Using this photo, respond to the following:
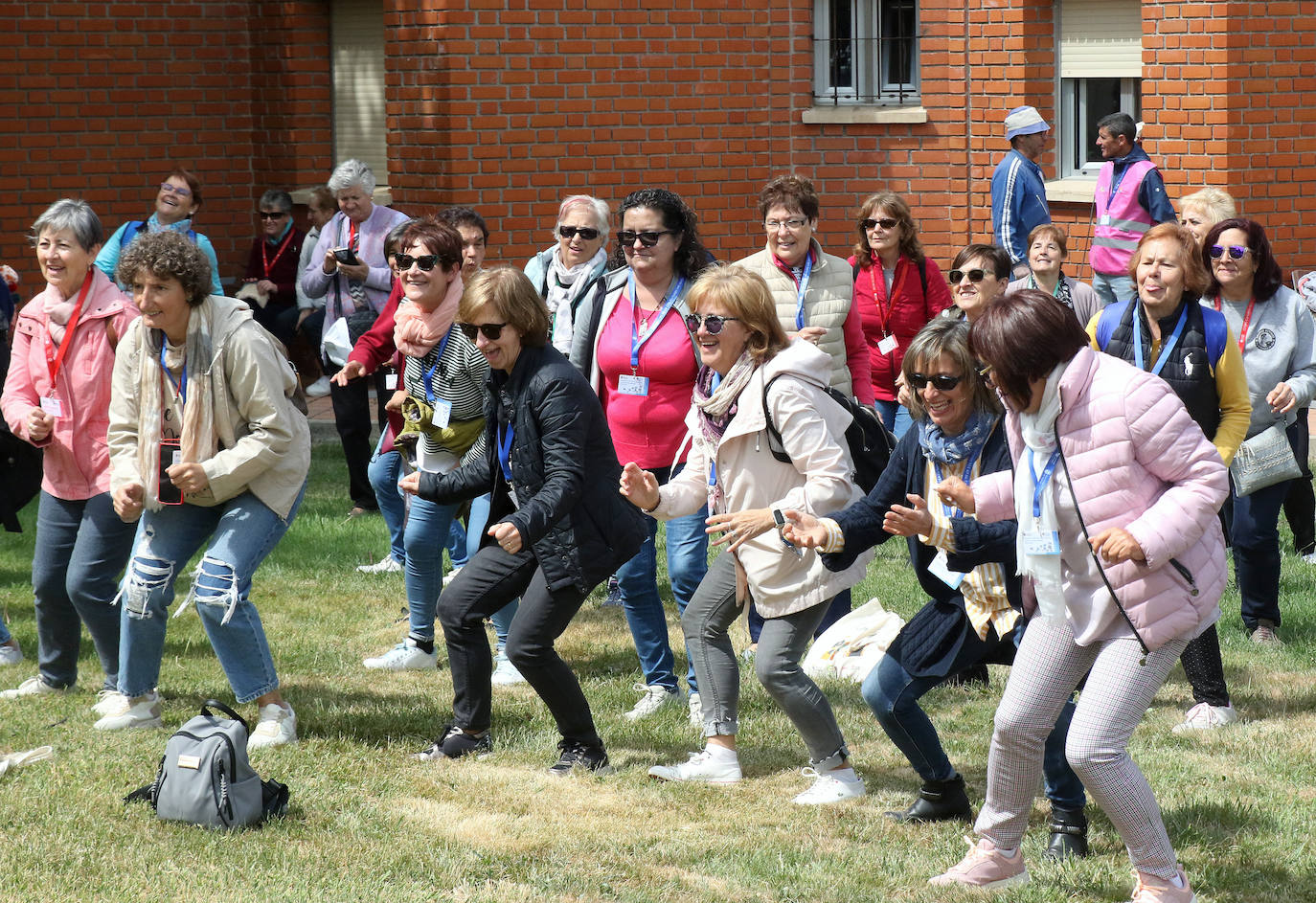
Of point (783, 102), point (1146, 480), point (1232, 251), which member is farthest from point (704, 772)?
point (783, 102)

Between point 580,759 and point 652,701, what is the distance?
2.67 ft

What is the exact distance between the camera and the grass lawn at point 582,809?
499 cm

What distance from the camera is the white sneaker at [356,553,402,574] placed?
934cm

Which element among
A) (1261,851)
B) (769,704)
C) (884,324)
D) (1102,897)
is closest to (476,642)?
(769,704)

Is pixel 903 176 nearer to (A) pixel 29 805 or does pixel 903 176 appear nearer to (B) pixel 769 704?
(B) pixel 769 704

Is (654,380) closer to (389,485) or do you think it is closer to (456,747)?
(456,747)

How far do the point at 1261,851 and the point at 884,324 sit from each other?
172 inches

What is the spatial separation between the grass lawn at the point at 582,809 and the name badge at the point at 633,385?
1.36m

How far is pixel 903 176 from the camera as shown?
13.8 meters

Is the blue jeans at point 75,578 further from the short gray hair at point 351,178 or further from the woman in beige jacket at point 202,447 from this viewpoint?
the short gray hair at point 351,178

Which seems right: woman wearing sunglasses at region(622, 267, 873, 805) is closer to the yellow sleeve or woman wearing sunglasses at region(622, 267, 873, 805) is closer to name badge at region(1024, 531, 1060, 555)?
name badge at region(1024, 531, 1060, 555)

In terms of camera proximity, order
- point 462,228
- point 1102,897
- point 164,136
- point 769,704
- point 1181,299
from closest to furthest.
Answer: point 1102,897
point 1181,299
point 769,704
point 462,228
point 164,136

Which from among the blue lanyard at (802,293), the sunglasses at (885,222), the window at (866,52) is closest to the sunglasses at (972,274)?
the blue lanyard at (802,293)

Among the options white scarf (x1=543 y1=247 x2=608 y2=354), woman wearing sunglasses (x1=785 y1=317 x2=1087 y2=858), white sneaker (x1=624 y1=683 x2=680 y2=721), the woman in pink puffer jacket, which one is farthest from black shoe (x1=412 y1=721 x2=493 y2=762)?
the woman in pink puffer jacket
